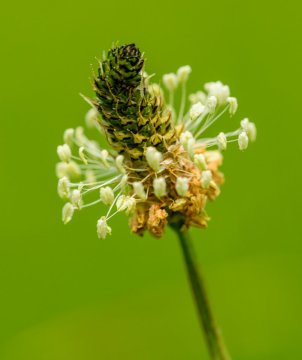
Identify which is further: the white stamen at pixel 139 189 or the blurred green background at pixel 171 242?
the blurred green background at pixel 171 242

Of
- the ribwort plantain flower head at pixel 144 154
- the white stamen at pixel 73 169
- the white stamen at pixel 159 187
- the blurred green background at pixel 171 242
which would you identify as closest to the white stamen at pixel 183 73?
the ribwort plantain flower head at pixel 144 154

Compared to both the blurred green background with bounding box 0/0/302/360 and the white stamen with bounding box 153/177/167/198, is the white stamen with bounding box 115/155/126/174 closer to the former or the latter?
the white stamen with bounding box 153/177/167/198

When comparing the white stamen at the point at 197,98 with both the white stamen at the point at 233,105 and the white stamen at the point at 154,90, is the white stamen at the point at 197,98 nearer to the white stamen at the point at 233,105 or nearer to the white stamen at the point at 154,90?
the white stamen at the point at 233,105

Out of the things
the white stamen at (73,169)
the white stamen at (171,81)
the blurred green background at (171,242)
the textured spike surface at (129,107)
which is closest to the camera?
the textured spike surface at (129,107)

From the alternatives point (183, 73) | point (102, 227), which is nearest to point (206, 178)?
point (102, 227)

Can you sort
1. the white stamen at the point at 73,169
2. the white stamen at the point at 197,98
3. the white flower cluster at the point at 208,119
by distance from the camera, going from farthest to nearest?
the white stamen at the point at 197,98 < the white stamen at the point at 73,169 < the white flower cluster at the point at 208,119

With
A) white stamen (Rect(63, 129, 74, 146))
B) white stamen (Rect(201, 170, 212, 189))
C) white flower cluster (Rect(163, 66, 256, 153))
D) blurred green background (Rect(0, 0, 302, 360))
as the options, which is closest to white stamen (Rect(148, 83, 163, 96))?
white flower cluster (Rect(163, 66, 256, 153))

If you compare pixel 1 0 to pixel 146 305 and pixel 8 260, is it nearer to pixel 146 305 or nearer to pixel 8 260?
pixel 8 260

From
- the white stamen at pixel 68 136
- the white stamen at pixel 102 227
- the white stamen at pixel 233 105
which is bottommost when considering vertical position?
the white stamen at pixel 102 227
